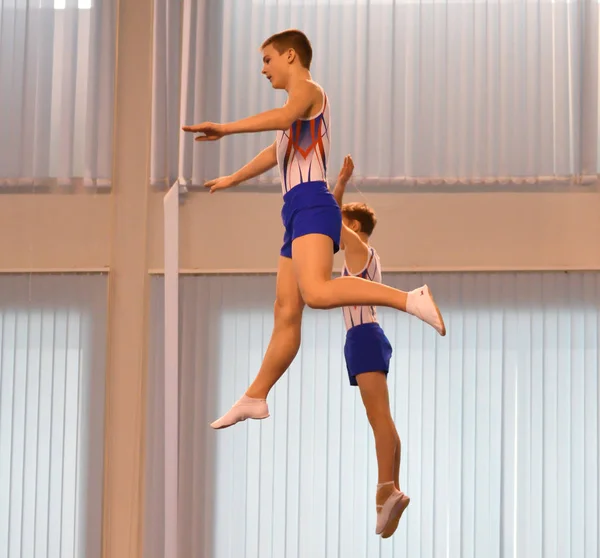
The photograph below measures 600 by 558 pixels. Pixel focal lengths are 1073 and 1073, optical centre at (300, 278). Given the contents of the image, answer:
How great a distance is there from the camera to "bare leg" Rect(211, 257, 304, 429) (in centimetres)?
386

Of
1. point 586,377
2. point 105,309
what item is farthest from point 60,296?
point 586,377

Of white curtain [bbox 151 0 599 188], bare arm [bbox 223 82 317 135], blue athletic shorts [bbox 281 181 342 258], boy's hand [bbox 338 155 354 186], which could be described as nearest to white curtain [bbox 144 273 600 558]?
white curtain [bbox 151 0 599 188]

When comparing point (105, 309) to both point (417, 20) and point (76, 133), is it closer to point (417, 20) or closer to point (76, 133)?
point (76, 133)

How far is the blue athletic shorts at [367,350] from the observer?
4375 mm

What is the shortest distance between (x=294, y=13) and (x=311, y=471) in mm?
3186

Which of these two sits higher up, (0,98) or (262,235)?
(0,98)

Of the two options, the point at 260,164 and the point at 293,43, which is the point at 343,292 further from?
the point at 293,43

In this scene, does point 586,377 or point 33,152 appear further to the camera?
point 33,152

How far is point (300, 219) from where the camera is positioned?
3732 millimetres

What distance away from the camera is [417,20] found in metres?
7.52

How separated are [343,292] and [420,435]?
12.4ft

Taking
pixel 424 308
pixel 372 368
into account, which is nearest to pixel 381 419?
pixel 372 368

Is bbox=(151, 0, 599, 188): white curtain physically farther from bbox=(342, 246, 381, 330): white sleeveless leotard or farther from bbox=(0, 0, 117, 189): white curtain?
bbox=(342, 246, 381, 330): white sleeveless leotard

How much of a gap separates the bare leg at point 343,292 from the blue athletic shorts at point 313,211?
6 centimetres
